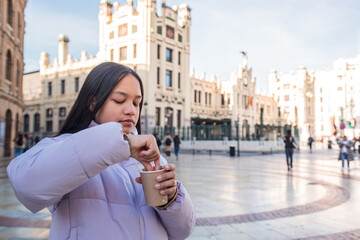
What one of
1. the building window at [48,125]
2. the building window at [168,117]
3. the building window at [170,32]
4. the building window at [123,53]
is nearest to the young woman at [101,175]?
the building window at [168,117]

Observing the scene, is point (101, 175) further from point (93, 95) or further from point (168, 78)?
point (168, 78)

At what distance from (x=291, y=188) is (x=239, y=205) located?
9.55 feet

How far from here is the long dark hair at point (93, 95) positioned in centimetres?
144

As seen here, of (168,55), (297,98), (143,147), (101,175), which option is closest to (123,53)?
(168,55)

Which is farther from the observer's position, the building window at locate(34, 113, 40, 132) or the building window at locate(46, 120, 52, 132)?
the building window at locate(34, 113, 40, 132)

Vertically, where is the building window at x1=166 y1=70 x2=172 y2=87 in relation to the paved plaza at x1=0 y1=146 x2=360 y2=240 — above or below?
above

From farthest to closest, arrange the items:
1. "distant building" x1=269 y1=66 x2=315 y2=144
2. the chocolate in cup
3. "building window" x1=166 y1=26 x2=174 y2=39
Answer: "distant building" x1=269 y1=66 x2=315 y2=144
"building window" x1=166 y1=26 x2=174 y2=39
the chocolate in cup

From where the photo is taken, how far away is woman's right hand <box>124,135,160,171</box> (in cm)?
116

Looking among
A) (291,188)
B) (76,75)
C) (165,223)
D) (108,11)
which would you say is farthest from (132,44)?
(165,223)

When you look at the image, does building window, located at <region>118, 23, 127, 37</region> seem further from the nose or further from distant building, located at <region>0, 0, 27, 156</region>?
the nose

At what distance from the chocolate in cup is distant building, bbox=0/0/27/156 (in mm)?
17461

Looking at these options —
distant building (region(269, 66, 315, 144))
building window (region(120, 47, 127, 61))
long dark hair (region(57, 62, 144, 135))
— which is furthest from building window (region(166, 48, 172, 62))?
long dark hair (region(57, 62, 144, 135))

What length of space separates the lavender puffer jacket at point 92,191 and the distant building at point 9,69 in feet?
56.7

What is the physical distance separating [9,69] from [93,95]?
19976mm
